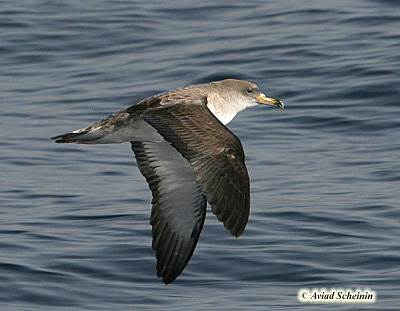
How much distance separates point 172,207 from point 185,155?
146cm

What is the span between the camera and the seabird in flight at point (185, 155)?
288 inches

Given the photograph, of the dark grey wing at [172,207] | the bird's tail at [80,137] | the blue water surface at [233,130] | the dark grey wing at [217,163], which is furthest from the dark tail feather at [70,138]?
the blue water surface at [233,130]

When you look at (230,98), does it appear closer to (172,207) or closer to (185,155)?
(172,207)

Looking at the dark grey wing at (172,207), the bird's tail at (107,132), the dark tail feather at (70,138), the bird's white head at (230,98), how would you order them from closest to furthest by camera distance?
1. the dark tail feather at (70,138)
2. the bird's tail at (107,132)
3. the dark grey wing at (172,207)
4. the bird's white head at (230,98)

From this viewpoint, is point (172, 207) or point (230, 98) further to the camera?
point (230, 98)

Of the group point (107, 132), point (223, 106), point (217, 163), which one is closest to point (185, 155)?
point (217, 163)

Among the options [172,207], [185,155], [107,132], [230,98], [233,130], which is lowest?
[233,130]

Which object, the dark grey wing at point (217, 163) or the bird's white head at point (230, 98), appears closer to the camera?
the dark grey wing at point (217, 163)

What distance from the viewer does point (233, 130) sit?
13242 mm

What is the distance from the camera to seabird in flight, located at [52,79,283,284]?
731 cm

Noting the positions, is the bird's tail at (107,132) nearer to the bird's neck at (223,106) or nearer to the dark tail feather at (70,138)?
the dark tail feather at (70,138)

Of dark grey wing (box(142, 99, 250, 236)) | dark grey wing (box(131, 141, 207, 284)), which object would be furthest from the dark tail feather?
dark grey wing (box(131, 141, 207, 284))

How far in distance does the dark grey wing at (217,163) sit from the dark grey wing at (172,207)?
1.20m

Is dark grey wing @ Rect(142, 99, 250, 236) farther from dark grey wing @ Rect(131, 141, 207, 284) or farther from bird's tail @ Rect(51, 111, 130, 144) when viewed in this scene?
dark grey wing @ Rect(131, 141, 207, 284)
